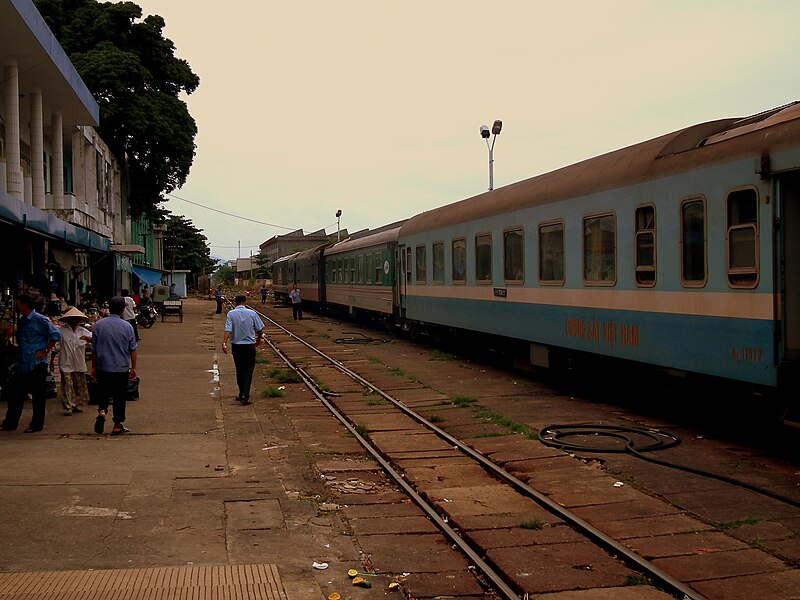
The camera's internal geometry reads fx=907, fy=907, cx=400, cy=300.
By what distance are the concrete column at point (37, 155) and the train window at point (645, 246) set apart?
16.6 m

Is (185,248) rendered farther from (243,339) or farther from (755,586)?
(755,586)

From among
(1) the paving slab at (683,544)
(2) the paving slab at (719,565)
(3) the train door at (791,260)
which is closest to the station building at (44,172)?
(1) the paving slab at (683,544)

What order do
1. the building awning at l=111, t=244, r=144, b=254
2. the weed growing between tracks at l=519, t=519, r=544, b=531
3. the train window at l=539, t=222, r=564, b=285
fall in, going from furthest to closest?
1. the building awning at l=111, t=244, r=144, b=254
2. the train window at l=539, t=222, r=564, b=285
3. the weed growing between tracks at l=519, t=519, r=544, b=531

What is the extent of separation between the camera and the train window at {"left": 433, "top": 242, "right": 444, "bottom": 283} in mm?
20312

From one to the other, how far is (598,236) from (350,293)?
20878 millimetres

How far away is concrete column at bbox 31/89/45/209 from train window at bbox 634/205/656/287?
16641 mm

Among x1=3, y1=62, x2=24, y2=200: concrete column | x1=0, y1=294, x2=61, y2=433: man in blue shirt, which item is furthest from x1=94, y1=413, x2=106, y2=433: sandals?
x1=3, y1=62, x2=24, y2=200: concrete column

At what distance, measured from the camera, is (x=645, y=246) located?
11.0 meters

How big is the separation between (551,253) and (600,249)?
1.72m

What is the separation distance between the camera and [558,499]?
790 centimetres

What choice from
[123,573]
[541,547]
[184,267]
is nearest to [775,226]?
[541,547]

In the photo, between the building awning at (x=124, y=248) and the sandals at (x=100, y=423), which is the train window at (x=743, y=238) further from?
the building awning at (x=124, y=248)

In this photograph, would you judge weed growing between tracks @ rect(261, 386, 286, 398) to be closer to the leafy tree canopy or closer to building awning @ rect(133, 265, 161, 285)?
building awning @ rect(133, 265, 161, 285)

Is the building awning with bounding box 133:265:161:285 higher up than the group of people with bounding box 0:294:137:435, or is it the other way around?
the building awning with bounding box 133:265:161:285
